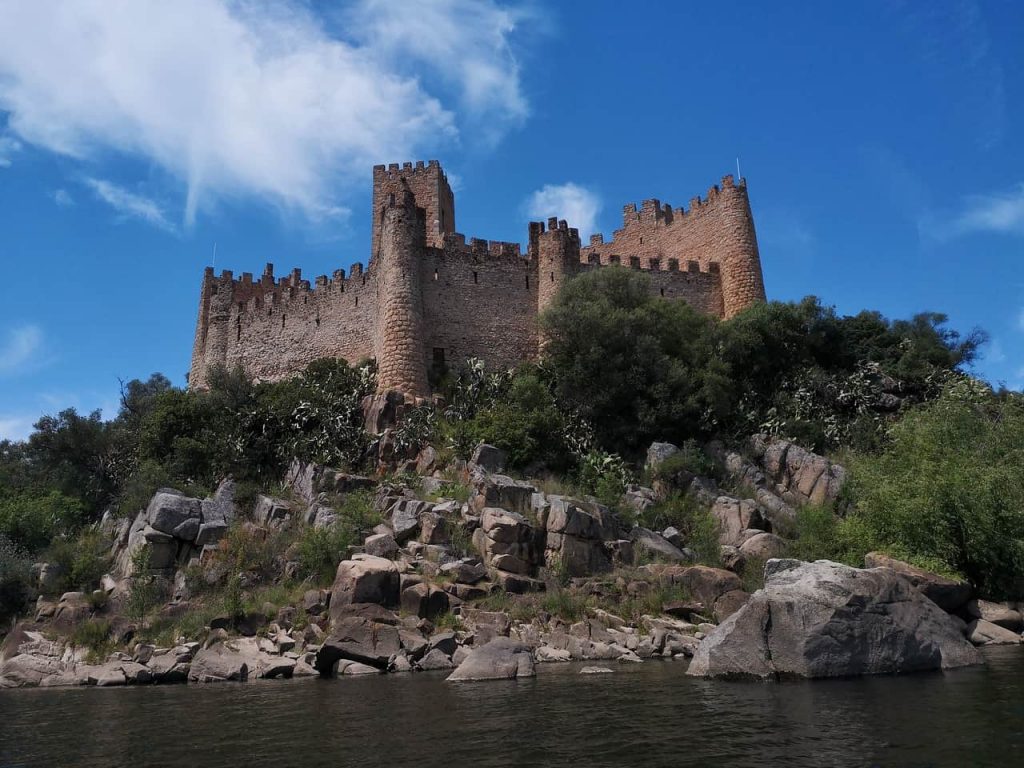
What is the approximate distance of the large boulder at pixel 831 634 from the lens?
16.2 metres

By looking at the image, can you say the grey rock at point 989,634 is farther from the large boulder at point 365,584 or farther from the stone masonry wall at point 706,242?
the stone masonry wall at point 706,242

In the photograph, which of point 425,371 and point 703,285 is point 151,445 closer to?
point 425,371

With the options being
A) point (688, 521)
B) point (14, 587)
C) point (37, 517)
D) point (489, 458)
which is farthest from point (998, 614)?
point (37, 517)

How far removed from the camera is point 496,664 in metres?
18.7

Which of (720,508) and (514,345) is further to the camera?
(514,345)

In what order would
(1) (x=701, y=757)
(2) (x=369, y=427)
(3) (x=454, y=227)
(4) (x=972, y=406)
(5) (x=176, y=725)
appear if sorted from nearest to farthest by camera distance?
(1) (x=701, y=757) → (5) (x=176, y=725) → (4) (x=972, y=406) → (2) (x=369, y=427) → (3) (x=454, y=227)

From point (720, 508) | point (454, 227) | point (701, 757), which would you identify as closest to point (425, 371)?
point (720, 508)

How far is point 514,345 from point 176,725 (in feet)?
96.0

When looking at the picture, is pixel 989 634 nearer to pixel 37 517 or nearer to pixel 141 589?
pixel 141 589

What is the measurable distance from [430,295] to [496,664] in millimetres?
24937

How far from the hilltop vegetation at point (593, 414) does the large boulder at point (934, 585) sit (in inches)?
230

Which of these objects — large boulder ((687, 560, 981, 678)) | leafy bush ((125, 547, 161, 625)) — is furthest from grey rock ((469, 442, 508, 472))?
large boulder ((687, 560, 981, 678))

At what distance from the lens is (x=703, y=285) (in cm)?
→ 4581

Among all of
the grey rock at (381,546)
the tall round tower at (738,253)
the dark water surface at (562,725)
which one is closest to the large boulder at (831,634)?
the dark water surface at (562,725)
